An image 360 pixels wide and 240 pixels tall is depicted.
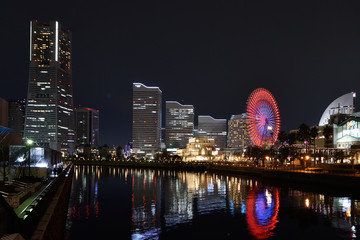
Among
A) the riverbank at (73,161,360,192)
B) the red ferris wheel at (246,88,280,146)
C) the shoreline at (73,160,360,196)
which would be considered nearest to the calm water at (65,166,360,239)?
the shoreline at (73,160,360,196)

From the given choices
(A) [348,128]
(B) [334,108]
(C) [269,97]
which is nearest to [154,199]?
(C) [269,97]

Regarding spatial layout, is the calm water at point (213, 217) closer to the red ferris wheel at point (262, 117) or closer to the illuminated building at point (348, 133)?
the red ferris wheel at point (262, 117)

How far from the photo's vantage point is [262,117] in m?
88.2

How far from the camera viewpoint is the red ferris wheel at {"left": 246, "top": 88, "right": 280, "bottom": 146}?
8825 centimetres

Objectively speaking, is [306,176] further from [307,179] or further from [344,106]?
[344,106]

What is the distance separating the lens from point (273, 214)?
3266 centimetres

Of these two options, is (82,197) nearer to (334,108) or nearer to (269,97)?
(269,97)

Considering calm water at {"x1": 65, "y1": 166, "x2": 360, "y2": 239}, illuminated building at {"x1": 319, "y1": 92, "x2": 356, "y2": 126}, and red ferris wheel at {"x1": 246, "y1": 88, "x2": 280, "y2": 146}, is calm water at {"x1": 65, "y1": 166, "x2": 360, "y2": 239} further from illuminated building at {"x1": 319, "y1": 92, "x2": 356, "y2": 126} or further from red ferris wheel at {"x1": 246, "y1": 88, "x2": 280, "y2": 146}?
illuminated building at {"x1": 319, "y1": 92, "x2": 356, "y2": 126}

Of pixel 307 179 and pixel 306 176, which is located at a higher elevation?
pixel 306 176

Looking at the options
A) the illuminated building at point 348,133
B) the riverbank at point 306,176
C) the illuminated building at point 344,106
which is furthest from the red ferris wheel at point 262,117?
the illuminated building at point 344,106

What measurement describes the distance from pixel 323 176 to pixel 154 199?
103 ft

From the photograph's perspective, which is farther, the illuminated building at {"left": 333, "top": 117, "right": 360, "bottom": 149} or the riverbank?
the illuminated building at {"left": 333, "top": 117, "right": 360, "bottom": 149}

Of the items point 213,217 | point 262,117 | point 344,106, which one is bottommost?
point 213,217

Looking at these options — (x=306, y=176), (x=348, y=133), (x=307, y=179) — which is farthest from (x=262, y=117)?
(x=348, y=133)
